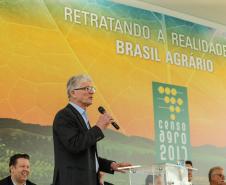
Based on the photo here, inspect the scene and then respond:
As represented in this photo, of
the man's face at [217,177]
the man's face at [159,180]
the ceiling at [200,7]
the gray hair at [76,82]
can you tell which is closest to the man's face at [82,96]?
the gray hair at [76,82]

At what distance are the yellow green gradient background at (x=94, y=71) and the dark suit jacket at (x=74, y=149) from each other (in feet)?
6.54

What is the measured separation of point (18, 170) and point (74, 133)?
1.78 metres

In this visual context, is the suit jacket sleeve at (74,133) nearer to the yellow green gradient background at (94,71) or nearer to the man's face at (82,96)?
the man's face at (82,96)

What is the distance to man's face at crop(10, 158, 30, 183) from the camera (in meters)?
4.33

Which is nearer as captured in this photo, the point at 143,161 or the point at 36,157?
the point at 36,157

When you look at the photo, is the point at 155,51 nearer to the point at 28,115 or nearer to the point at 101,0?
the point at 101,0

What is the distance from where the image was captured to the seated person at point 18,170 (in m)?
4.32

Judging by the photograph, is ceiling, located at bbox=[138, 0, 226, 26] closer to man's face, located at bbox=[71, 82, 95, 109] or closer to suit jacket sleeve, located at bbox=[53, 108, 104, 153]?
man's face, located at bbox=[71, 82, 95, 109]

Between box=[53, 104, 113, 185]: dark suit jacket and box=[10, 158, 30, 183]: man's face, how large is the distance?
1616 millimetres

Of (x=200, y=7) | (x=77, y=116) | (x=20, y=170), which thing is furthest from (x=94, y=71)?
(x=77, y=116)

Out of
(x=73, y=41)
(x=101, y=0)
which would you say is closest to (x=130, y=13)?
(x=101, y=0)

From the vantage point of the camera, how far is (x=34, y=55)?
503 centimetres

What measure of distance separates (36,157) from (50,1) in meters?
1.69

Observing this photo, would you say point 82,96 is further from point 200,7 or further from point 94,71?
point 200,7
